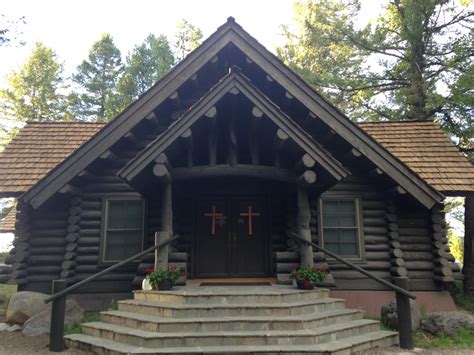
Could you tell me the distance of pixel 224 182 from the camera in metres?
10.5

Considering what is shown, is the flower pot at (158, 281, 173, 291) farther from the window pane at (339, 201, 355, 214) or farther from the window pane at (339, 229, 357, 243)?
the window pane at (339, 201, 355, 214)

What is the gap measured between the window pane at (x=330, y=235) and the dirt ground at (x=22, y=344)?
22.9 feet

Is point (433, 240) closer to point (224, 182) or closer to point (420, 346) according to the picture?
point (420, 346)

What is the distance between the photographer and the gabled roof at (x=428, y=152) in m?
10.6

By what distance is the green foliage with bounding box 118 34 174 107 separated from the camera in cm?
2727

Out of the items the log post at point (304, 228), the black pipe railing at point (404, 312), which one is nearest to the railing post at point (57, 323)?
the log post at point (304, 228)

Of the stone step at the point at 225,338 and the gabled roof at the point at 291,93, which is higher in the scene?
the gabled roof at the point at 291,93

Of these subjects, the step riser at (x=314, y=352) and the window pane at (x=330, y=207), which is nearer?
the step riser at (x=314, y=352)

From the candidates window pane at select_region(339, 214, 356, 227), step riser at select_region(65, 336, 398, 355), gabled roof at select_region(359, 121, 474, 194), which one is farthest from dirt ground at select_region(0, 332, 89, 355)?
gabled roof at select_region(359, 121, 474, 194)

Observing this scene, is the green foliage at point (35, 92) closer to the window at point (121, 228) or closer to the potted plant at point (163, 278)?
the window at point (121, 228)

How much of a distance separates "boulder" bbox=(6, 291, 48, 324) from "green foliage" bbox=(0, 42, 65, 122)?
890 inches

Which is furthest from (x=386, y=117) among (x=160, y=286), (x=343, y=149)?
(x=160, y=286)

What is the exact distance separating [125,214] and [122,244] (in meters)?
0.87

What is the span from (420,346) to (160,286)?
5.18 metres
